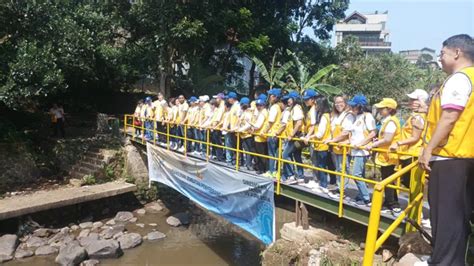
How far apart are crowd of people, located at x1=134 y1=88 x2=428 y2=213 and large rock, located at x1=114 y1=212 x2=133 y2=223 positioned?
4.05 meters

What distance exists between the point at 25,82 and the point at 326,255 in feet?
36.1

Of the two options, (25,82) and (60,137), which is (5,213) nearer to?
(25,82)

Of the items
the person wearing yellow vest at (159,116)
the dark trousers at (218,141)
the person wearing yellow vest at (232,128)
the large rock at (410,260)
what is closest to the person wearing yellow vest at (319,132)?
the person wearing yellow vest at (232,128)

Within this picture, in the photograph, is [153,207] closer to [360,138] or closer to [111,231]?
[111,231]

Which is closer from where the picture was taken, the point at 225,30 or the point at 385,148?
the point at 385,148

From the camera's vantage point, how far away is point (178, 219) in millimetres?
12992

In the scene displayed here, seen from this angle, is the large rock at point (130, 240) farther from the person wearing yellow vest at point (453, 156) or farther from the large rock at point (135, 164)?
the person wearing yellow vest at point (453, 156)

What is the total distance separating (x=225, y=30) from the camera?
17.1 m

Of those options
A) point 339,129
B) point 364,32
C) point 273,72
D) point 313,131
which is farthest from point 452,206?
point 364,32

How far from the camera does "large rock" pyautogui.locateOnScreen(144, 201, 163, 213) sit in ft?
45.8

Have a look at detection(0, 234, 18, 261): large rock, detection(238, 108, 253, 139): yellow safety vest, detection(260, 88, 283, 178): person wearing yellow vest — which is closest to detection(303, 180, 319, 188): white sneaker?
detection(260, 88, 283, 178): person wearing yellow vest

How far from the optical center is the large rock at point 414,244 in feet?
12.0

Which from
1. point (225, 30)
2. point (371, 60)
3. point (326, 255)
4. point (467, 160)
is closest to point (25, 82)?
point (225, 30)

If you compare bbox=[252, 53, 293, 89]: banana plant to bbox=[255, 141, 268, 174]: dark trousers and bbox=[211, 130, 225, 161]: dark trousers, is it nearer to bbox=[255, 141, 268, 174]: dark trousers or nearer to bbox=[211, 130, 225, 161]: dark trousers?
bbox=[211, 130, 225, 161]: dark trousers
